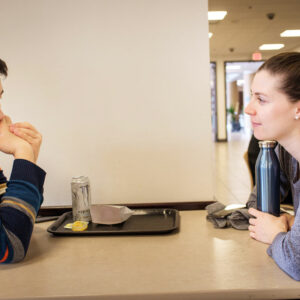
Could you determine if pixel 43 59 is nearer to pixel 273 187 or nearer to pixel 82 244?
pixel 82 244

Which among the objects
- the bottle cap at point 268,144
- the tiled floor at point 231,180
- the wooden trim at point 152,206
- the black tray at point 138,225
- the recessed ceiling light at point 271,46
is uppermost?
the recessed ceiling light at point 271,46

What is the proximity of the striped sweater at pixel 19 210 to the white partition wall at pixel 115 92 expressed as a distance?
22.3 inches

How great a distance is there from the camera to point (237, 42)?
909cm

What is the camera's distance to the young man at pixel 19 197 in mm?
911

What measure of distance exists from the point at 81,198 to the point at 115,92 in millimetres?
522

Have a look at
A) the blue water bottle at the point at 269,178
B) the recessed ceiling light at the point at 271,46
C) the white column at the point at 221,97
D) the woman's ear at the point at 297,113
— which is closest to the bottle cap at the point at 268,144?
the blue water bottle at the point at 269,178

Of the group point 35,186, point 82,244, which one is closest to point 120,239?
point 82,244

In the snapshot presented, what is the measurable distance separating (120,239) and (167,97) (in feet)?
2.29

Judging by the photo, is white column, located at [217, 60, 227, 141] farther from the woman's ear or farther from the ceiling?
the woman's ear

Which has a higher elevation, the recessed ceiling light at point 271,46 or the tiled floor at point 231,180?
the recessed ceiling light at point 271,46

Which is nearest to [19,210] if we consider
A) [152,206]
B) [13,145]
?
[13,145]

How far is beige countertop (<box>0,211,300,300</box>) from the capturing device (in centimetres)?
76

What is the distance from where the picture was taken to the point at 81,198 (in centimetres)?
129

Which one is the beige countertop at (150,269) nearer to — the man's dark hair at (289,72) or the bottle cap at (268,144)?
the bottle cap at (268,144)
